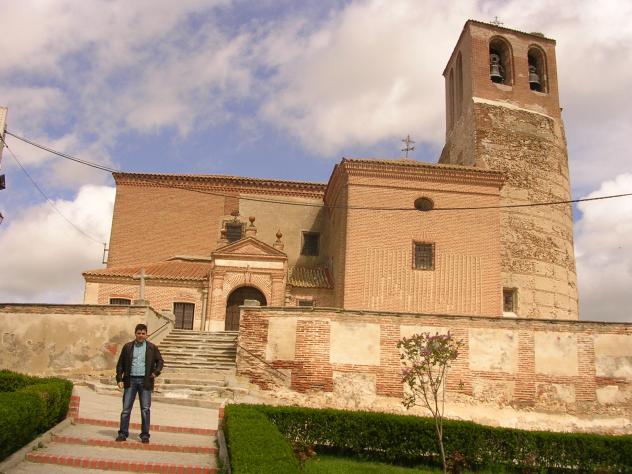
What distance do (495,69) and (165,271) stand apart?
16.8 metres

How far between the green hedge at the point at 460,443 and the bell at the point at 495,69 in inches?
767

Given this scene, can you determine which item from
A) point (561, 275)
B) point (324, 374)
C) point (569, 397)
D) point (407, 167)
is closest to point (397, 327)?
point (324, 374)

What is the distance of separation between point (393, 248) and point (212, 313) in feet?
23.8

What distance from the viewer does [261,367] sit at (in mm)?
15039

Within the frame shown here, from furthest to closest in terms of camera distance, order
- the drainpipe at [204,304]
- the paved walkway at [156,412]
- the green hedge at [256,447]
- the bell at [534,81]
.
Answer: the bell at [534,81] → the drainpipe at [204,304] → the paved walkway at [156,412] → the green hedge at [256,447]

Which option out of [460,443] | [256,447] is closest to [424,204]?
[460,443]

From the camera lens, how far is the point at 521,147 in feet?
82.0

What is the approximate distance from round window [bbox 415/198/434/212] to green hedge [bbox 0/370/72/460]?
15753mm

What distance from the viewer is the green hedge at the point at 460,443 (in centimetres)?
988

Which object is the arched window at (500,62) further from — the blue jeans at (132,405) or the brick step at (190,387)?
the blue jeans at (132,405)

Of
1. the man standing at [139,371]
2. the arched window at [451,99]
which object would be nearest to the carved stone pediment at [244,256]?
the arched window at [451,99]

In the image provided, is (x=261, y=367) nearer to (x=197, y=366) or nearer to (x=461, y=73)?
(x=197, y=366)

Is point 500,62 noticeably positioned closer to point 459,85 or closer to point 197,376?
point 459,85

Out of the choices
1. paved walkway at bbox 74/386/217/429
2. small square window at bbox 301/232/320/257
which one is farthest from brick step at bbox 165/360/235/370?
small square window at bbox 301/232/320/257
